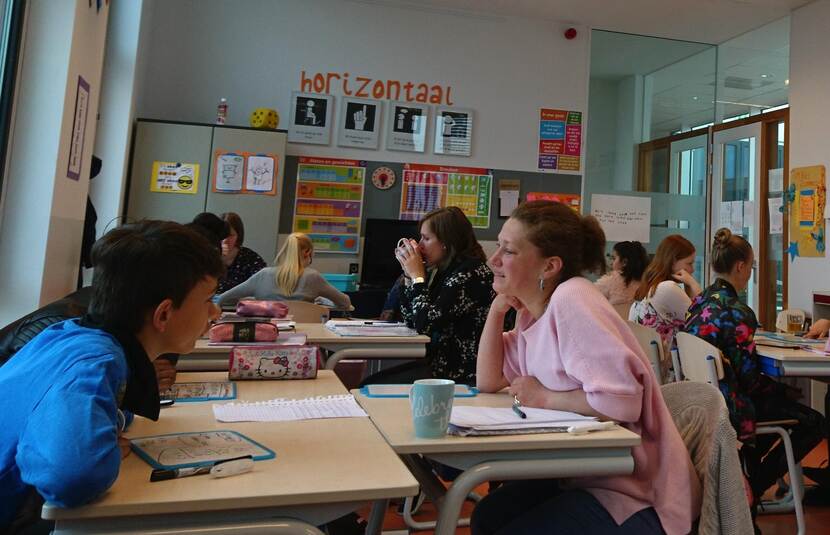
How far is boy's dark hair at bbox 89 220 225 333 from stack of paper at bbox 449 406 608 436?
0.59 m

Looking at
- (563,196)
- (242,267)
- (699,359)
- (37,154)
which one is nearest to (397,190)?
(563,196)

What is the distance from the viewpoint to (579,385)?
139 cm

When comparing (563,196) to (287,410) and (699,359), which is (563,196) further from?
(287,410)

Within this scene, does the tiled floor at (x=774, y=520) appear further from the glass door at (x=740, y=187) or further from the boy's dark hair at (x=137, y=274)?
the glass door at (x=740, y=187)

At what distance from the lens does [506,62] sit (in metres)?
5.70

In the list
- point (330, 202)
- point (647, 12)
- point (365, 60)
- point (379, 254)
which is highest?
point (647, 12)

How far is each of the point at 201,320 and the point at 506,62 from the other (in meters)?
5.18

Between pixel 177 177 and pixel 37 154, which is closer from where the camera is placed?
pixel 37 154

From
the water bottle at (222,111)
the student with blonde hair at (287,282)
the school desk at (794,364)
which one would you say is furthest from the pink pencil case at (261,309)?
the water bottle at (222,111)

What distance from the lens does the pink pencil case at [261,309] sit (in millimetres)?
2846

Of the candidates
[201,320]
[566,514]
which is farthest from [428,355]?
[201,320]

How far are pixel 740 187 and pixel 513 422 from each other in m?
5.39

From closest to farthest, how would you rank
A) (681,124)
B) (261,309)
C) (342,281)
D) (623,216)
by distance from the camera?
(261,309), (342,281), (623,216), (681,124)

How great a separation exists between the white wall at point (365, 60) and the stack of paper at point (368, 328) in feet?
9.15
